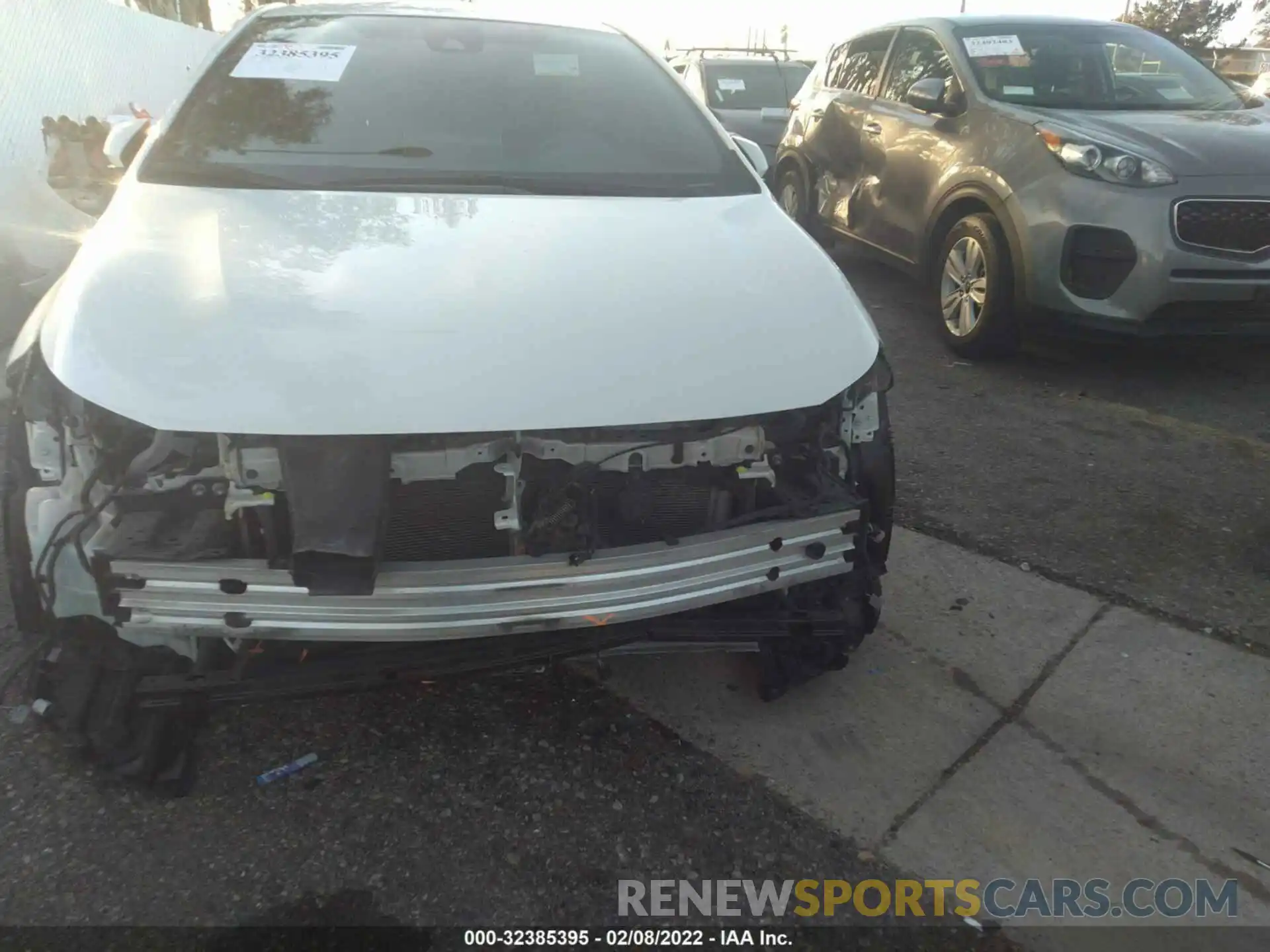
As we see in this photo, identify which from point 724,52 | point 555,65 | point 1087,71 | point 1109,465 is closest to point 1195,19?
point 724,52

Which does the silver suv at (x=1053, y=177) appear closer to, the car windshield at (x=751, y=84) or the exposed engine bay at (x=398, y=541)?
the exposed engine bay at (x=398, y=541)

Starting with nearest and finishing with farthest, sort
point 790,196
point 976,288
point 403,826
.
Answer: point 403,826, point 976,288, point 790,196

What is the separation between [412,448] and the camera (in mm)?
1942

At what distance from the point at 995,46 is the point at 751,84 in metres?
5.35

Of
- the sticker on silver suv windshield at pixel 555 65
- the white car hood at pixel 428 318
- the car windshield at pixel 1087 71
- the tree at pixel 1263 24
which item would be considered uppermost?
the sticker on silver suv windshield at pixel 555 65

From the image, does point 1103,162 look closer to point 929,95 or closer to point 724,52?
point 929,95

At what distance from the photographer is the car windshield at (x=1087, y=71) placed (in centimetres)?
537

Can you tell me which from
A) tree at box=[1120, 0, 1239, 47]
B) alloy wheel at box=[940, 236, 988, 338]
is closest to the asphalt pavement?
alloy wheel at box=[940, 236, 988, 338]

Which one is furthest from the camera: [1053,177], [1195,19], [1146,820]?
[1195,19]

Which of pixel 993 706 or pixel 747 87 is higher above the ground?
pixel 993 706

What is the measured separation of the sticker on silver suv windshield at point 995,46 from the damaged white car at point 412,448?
3744 mm

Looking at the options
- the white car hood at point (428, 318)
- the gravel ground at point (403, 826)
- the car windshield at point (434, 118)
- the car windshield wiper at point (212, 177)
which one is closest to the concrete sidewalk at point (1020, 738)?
the gravel ground at point (403, 826)

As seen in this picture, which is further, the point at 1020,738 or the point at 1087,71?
the point at 1087,71

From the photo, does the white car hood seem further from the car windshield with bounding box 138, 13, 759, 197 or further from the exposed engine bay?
the car windshield with bounding box 138, 13, 759, 197
